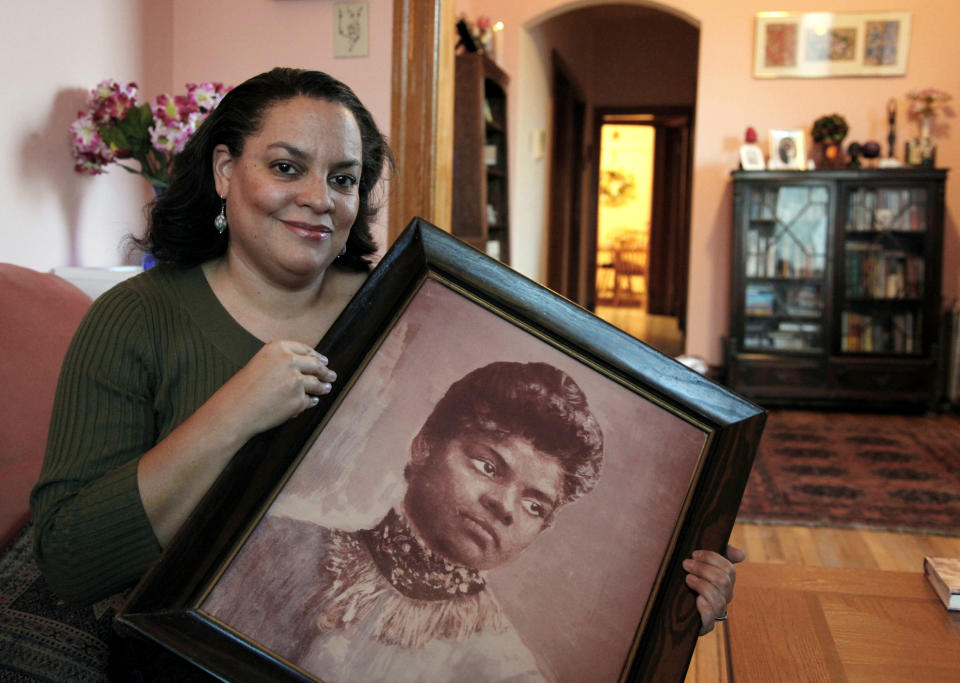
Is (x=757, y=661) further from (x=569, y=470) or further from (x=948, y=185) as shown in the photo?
(x=948, y=185)

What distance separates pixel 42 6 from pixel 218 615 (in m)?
2.14

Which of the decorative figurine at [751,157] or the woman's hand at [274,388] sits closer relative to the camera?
the woman's hand at [274,388]

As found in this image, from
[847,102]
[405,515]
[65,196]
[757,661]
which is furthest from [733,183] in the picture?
[405,515]

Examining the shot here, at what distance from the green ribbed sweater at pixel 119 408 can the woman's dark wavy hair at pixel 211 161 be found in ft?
0.18

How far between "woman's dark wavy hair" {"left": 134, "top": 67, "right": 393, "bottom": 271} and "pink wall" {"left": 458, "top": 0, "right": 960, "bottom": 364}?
4.53 m

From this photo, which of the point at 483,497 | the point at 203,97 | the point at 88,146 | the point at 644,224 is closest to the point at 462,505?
the point at 483,497

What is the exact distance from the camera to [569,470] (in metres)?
0.91

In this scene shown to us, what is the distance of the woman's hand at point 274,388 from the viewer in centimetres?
85

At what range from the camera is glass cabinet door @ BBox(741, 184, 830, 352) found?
18.2 feet

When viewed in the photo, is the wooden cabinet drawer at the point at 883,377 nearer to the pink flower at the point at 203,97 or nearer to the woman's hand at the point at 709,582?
the pink flower at the point at 203,97

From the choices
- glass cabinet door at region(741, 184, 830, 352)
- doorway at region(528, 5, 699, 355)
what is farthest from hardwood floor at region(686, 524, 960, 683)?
doorway at region(528, 5, 699, 355)

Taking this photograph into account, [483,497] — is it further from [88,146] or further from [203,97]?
[88,146]

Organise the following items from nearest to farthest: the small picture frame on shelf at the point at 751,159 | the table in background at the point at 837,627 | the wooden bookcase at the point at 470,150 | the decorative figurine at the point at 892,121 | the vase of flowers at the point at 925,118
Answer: the table in background at the point at 837,627
the wooden bookcase at the point at 470,150
the vase of flowers at the point at 925,118
the decorative figurine at the point at 892,121
the small picture frame on shelf at the point at 751,159

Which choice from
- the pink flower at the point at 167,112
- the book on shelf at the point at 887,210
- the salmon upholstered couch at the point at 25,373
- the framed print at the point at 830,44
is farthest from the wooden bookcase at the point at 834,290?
the salmon upholstered couch at the point at 25,373
